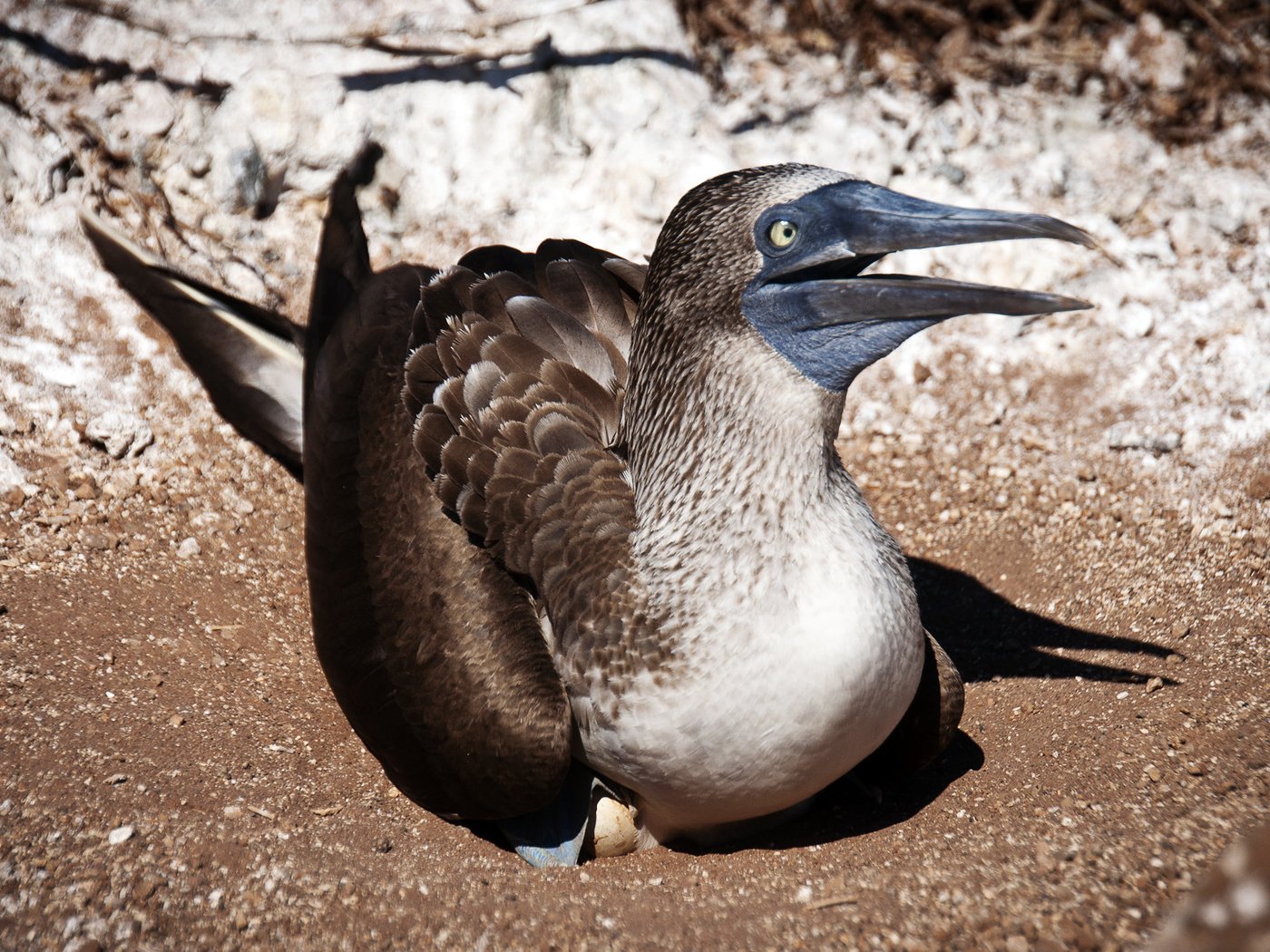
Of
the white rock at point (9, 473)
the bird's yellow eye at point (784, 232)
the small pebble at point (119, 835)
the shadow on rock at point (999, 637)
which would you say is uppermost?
the bird's yellow eye at point (784, 232)

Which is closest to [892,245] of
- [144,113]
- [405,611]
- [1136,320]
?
[405,611]

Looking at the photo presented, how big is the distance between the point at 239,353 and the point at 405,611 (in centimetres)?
204

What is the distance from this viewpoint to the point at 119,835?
3.71 meters

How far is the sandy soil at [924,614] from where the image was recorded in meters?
3.50

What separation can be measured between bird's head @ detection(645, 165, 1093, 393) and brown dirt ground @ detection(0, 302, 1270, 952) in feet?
5.12

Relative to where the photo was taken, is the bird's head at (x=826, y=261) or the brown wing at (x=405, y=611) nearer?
the bird's head at (x=826, y=261)

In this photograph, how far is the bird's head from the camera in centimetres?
332

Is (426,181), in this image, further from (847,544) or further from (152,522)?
(847,544)

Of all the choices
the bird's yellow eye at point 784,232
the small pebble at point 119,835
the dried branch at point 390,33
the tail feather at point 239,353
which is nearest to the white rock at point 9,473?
the tail feather at point 239,353

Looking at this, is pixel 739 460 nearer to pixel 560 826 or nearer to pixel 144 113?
pixel 560 826

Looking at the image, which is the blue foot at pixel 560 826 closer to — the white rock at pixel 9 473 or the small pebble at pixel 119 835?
the small pebble at pixel 119 835

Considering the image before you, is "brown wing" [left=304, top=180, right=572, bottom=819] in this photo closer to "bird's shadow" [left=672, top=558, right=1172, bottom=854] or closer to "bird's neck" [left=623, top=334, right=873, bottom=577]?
"bird's neck" [left=623, top=334, right=873, bottom=577]

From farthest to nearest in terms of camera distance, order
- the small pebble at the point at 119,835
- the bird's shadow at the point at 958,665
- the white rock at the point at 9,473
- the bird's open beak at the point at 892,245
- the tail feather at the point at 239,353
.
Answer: the tail feather at the point at 239,353
the white rock at the point at 9,473
the bird's shadow at the point at 958,665
the small pebble at the point at 119,835
the bird's open beak at the point at 892,245

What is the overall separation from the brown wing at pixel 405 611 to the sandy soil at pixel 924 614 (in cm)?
33
